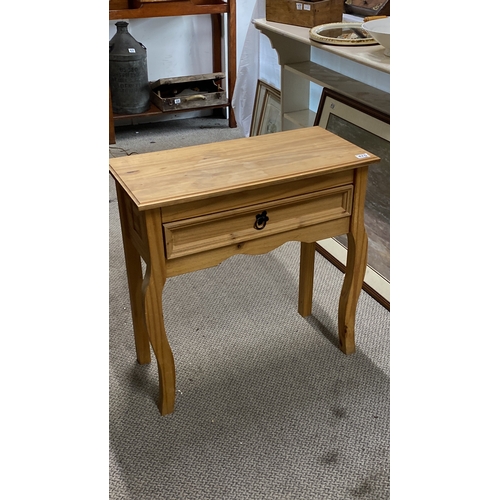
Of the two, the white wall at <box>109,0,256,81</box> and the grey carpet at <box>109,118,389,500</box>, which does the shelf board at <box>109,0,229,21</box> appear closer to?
the white wall at <box>109,0,256,81</box>

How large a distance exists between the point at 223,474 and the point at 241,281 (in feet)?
3.33

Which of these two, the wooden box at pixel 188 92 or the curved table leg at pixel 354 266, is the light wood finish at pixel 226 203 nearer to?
the curved table leg at pixel 354 266

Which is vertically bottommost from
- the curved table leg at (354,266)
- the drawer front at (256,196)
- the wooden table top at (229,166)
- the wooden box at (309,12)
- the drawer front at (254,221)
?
the curved table leg at (354,266)

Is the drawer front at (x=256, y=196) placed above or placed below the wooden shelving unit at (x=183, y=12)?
below

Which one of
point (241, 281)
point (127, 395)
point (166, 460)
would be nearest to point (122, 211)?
point (127, 395)

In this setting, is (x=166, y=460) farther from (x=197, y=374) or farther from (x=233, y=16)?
(x=233, y=16)

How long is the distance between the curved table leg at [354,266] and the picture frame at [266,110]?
5.81ft

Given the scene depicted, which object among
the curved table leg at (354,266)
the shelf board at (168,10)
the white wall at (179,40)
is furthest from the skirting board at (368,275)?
the white wall at (179,40)

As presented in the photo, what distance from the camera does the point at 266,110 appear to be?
373 cm

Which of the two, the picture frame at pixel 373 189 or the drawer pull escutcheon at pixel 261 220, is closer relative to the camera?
the drawer pull escutcheon at pixel 261 220

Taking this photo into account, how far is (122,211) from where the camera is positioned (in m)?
1.72

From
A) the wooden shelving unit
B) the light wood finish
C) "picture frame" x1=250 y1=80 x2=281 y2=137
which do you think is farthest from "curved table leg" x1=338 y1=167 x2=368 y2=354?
the wooden shelving unit

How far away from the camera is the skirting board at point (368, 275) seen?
Answer: 7.63 ft

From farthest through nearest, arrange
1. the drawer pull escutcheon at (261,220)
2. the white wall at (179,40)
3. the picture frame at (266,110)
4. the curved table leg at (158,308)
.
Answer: the white wall at (179,40), the picture frame at (266,110), the drawer pull escutcheon at (261,220), the curved table leg at (158,308)
